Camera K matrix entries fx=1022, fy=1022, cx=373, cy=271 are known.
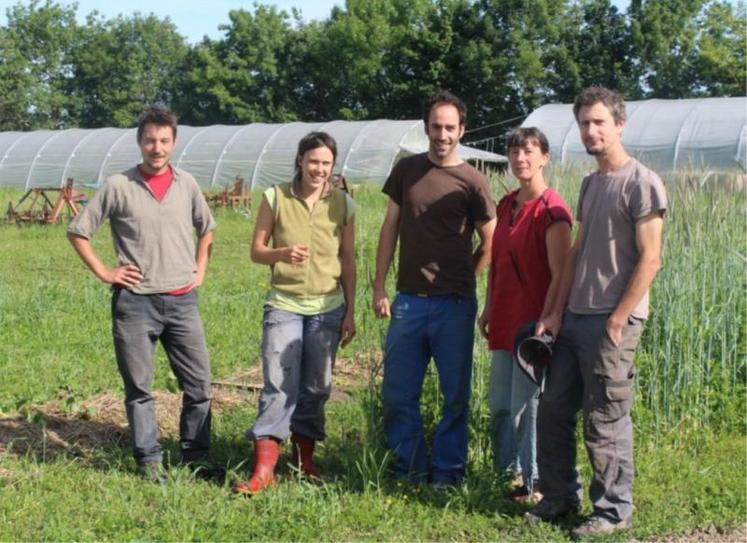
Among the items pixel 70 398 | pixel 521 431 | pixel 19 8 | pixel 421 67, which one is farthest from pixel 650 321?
pixel 19 8

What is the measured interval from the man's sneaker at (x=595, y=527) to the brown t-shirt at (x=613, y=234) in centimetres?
86

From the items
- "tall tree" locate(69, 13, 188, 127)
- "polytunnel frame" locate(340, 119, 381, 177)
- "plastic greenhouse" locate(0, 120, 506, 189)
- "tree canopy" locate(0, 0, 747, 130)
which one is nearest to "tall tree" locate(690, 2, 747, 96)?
"tree canopy" locate(0, 0, 747, 130)

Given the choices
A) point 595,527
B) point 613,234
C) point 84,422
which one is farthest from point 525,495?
point 84,422

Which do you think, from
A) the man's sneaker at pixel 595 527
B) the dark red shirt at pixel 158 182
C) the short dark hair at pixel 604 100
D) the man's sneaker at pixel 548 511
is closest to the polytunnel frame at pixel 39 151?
the dark red shirt at pixel 158 182

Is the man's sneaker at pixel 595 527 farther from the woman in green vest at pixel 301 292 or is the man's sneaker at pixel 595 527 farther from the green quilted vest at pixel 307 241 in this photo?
the green quilted vest at pixel 307 241

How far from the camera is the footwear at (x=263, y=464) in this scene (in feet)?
15.3

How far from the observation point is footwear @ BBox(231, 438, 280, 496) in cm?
466

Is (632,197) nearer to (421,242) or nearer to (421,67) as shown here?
(421,242)

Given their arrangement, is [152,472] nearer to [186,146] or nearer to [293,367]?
[293,367]

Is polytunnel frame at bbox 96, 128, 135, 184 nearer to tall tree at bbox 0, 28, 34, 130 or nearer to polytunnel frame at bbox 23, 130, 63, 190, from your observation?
polytunnel frame at bbox 23, 130, 63, 190

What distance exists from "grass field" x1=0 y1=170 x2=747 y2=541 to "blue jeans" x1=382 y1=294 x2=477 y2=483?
12cm

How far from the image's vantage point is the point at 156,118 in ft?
15.8

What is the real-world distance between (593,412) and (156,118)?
2.40 meters

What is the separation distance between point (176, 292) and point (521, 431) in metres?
1.75
